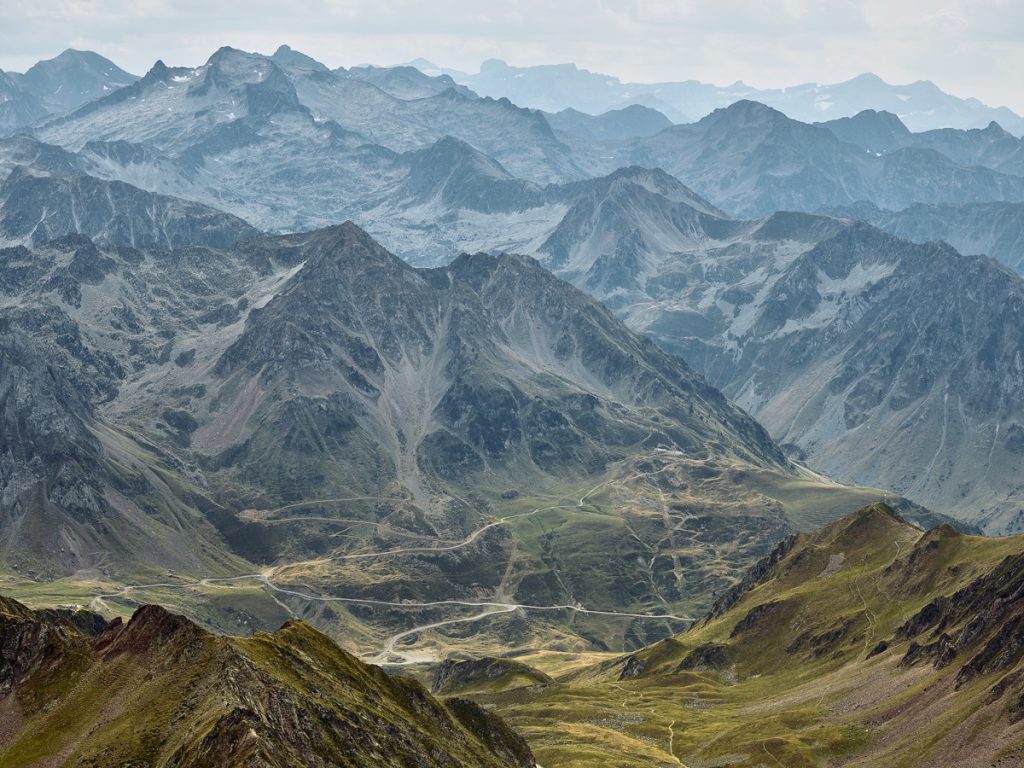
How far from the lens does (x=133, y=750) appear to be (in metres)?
173

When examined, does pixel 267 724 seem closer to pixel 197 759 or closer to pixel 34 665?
pixel 197 759

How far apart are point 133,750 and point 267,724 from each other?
17.7 meters

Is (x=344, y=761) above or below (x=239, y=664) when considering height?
below

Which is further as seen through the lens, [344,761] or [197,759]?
[344,761]

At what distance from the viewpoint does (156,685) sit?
18675cm

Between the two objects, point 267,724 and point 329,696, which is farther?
point 329,696

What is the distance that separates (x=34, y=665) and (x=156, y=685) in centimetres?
2371

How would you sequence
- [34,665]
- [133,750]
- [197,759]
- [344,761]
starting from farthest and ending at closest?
[34,665] → [344,761] → [133,750] → [197,759]

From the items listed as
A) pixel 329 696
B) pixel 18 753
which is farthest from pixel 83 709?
pixel 329 696

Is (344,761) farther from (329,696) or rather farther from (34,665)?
(34,665)

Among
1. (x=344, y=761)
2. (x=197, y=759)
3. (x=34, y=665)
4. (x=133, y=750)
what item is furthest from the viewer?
(x=34, y=665)

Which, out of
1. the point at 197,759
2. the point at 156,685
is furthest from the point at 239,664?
the point at 197,759

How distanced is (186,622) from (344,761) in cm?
3348

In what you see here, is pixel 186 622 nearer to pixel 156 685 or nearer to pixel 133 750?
pixel 156 685
